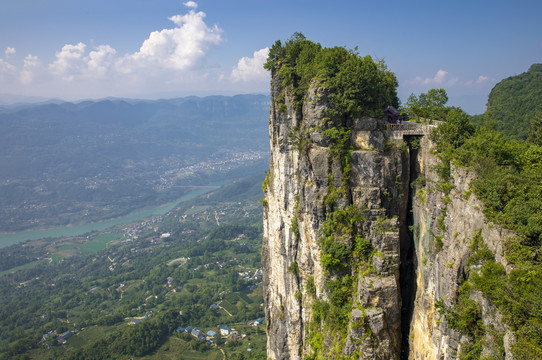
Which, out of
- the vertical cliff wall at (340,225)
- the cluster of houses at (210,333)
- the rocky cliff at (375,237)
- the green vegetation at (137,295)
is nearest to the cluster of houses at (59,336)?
the green vegetation at (137,295)

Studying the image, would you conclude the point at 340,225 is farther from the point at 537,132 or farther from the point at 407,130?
the point at 537,132

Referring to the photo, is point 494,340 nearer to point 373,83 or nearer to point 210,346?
point 373,83

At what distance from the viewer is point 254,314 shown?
311 ft

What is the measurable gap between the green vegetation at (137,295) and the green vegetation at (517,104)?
204ft

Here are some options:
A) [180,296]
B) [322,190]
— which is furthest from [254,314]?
[322,190]

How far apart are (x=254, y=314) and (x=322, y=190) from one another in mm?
78592

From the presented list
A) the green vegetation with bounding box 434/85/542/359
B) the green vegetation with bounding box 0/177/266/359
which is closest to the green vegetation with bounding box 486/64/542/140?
the green vegetation with bounding box 434/85/542/359

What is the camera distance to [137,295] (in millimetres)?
113625

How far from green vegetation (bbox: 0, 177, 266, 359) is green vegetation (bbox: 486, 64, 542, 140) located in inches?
2445

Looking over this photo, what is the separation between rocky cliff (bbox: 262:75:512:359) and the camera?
1859 centimetres

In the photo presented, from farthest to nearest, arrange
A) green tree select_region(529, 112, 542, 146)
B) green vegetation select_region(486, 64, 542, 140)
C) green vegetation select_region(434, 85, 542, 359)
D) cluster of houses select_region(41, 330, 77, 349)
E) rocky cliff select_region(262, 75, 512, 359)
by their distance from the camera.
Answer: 1. cluster of houses select_region(41, 330, 77, 349)
2. green vegetation select_region(486, 64, 542, 140)
3. green tree select_region(529, 112, 542, 146)
4. rocky cliff select_region(262, 75, 512, 359)
5. green vegetation select_region(434, 85, 542, 359)

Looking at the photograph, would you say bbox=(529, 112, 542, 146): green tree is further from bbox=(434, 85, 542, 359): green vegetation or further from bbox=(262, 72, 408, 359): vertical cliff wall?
bbox=(262, 72, 408, 359): vertical cliff wall

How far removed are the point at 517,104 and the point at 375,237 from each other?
52198 millimetres

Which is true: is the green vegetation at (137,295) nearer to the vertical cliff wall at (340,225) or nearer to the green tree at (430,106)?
the vertical cliff wall at (340,225)
